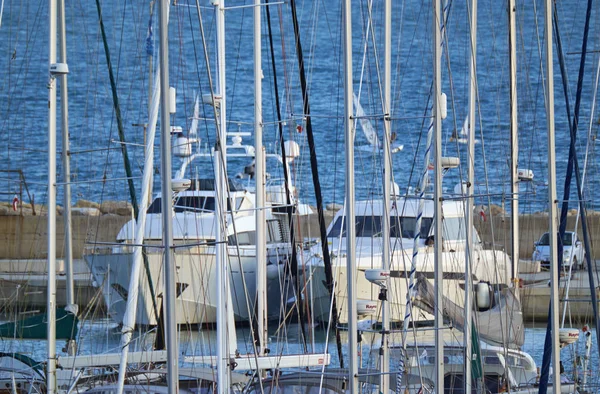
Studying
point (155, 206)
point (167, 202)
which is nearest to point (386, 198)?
point (167, 202)

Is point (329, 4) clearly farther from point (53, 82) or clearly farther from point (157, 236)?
point (53, 82)

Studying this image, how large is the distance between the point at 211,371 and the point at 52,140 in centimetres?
331

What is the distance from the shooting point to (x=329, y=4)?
103625 mm

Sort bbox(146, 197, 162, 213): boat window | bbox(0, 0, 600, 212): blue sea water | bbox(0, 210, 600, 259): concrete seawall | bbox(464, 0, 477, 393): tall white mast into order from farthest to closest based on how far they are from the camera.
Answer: bbox(0, 0, 600, 212): blue sea water → bbox(0, 210, 600, 259): concrete seawall → bbox(146, 197, 162, 213): boat window → bbox(464, 0, 477, 393): tall white mast

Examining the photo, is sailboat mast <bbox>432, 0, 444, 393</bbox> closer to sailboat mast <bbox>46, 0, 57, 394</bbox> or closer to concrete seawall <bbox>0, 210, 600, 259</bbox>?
sailboat mast <bbox>46, 0, 57, 394</bbox>

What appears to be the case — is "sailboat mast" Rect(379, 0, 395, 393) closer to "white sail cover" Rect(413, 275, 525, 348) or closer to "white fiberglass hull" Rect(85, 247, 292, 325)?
"white sail cover" Rect(413, 275, 525, 348)

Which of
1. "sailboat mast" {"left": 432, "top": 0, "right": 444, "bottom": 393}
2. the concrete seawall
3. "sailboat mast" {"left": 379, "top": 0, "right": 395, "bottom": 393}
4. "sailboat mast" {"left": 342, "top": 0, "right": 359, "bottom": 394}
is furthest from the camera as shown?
the concrete seawall

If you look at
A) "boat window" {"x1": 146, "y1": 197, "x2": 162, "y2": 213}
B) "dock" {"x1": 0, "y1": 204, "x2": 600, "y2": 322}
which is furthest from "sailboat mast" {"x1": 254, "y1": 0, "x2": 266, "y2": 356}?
"boat window" {"x1": 146, "y1": 197, "x2": 162, "y2": 213}

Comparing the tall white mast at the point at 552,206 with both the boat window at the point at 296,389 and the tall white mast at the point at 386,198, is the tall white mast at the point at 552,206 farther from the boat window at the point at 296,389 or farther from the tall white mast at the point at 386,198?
the boat window at the point at 296,389

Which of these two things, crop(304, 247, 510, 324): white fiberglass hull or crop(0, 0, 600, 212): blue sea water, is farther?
crop(0, 0, 600, 212): blue sea water

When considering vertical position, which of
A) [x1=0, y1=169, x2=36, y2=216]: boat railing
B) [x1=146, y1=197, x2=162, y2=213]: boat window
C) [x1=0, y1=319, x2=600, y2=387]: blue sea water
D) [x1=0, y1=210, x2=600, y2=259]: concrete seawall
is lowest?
[x1=0, y1=319, x2=600, y2=387]: blue sea water

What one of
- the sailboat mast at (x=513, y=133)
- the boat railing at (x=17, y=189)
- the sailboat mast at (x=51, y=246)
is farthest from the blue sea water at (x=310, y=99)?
the sailboat mast at (x=51, y=246)

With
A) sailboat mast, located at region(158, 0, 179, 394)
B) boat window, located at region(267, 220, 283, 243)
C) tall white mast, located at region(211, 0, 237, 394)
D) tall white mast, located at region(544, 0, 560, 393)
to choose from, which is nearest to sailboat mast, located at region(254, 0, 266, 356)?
tall white mast, located at region(211, 0, 237, 394)

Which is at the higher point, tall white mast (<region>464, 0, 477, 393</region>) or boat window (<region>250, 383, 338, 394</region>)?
tall white mast (<region>464, 0, 477, 393</region>)
